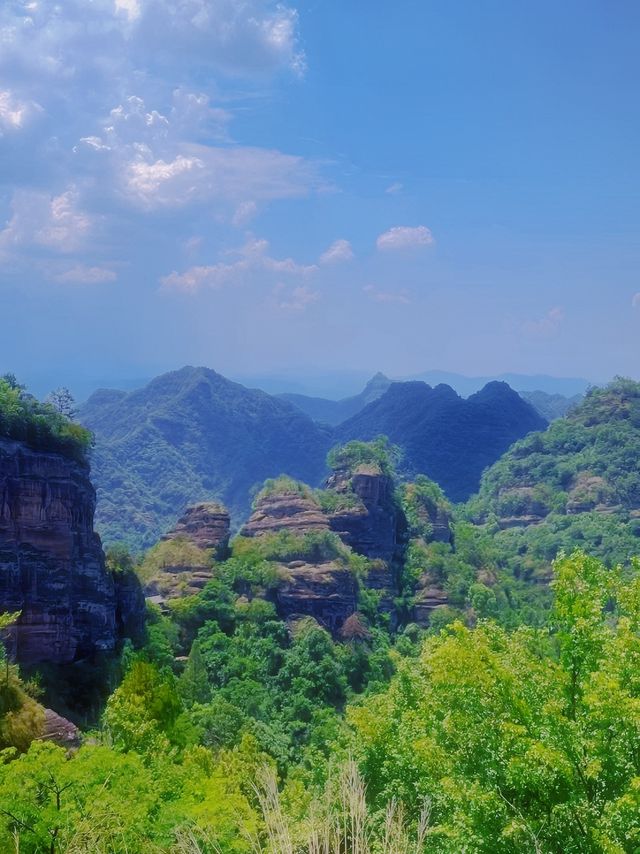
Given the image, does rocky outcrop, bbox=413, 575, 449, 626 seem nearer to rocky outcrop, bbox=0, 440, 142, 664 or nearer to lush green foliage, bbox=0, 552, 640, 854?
rocky outcrop, bbox=0, 440, 142, 664

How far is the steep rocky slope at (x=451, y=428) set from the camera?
138625 millimetres

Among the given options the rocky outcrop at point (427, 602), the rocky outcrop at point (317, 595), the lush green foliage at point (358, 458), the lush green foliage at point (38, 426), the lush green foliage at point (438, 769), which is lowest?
the rocky outcrop at point (427, 602)

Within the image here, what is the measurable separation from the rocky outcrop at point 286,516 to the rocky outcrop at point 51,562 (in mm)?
17379

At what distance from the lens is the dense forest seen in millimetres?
9477

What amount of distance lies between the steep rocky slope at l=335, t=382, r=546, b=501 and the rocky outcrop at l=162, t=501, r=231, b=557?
85793mm

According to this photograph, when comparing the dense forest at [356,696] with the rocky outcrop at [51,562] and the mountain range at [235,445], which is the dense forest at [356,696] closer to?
the rocky outcrop at [51,562]

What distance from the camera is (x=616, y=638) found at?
10.0m

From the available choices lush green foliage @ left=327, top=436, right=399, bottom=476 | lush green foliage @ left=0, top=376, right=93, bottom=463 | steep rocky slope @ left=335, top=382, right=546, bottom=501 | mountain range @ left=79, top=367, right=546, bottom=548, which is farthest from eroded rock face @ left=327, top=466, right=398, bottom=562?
steep rocky slope @ left=335, top=382, right=546, bottom=501

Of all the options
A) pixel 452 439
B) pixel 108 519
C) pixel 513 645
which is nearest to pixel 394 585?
pixel 513 645

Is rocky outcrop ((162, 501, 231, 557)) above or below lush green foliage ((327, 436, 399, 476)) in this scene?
below

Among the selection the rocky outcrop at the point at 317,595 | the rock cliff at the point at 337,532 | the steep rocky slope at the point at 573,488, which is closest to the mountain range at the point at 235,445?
the steep rocky slope at the point at 573,488

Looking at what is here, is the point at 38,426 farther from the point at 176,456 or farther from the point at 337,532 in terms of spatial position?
the point at 176,456

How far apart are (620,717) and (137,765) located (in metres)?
10.00

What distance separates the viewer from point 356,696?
37281 millimetres
